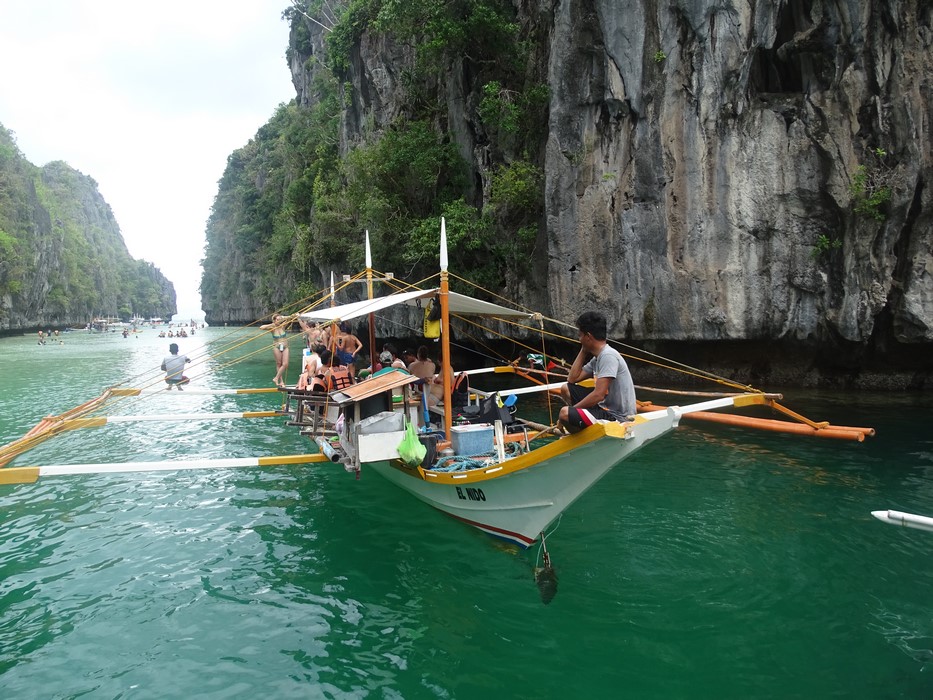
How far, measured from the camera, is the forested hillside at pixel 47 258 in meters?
54.2

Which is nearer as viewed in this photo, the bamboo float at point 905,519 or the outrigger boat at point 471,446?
the bamboo float at point 905,519

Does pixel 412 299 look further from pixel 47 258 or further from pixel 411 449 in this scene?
pixel 47 258

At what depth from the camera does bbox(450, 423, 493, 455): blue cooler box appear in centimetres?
680

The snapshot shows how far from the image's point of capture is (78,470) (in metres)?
6.15

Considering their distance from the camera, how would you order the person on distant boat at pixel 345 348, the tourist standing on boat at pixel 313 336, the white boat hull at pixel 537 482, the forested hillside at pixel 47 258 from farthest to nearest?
the forested hillside at pixel 47 258 < the tourist standing on boat at pixel 313 336 < the person on distant boat at pixel 345 348 < the white boat hull at pixel 537 482

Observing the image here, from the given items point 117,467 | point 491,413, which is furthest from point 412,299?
point 117,467

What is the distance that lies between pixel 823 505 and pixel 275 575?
676cm

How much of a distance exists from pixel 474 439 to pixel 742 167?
408 inches

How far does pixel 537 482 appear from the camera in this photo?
5.44 metres

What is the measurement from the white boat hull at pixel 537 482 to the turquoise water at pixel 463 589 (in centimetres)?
35

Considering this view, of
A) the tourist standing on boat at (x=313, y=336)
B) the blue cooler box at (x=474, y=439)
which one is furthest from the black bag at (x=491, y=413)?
the tourist standing on boat at (x=313, y=336)

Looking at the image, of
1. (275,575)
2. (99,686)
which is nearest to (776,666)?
(275,575)

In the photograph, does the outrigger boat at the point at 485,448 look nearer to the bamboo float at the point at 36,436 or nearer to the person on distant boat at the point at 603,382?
the person on distant boat at the point at 603,382

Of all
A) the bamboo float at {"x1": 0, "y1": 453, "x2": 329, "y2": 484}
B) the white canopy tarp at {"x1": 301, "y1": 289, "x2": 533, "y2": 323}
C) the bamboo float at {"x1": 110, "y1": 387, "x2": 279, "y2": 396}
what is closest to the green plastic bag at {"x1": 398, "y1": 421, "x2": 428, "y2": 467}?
the bamboo float at {"x1": 0, "y1": 453, "x2": 329, "y2": 484}
